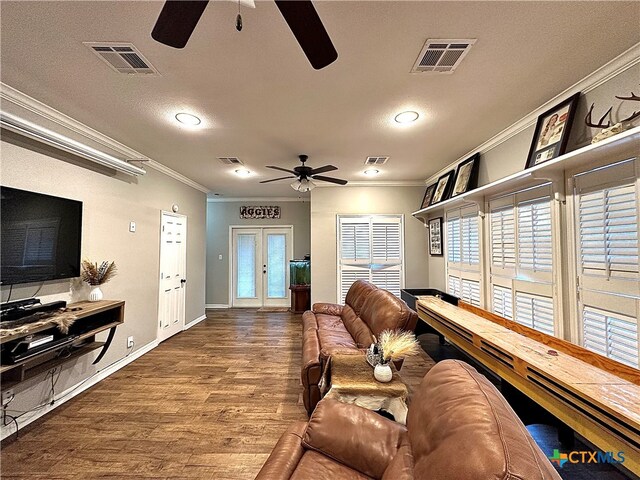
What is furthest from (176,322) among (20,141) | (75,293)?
(20,141)

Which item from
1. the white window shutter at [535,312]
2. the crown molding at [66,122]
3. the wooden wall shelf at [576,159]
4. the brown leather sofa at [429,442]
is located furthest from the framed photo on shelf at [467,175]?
the crown molding at [66,122]

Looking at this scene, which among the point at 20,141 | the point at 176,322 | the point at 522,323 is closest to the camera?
the point at 20,141

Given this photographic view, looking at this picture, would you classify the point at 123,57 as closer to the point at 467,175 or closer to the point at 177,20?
the point at 177,20

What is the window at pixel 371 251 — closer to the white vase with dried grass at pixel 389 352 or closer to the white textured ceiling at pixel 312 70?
the white textured ceiling at pixel 312 70

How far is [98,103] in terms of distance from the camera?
103 inches

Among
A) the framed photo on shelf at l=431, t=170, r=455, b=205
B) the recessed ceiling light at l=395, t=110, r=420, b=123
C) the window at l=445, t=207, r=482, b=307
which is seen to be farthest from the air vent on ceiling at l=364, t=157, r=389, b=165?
the window at l=445, t=207, r=482, b=307

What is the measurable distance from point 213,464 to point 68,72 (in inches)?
119

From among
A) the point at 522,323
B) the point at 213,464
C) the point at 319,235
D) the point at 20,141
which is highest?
the point at 20,141

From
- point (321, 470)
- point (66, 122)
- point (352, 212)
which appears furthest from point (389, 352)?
point (352, 212)

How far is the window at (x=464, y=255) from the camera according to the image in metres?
3.92

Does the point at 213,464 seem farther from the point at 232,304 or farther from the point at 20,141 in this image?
the point at 232,304

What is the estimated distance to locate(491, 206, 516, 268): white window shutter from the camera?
3186mm

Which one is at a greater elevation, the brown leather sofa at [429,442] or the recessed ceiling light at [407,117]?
the recessed ceiling light at [407,117]

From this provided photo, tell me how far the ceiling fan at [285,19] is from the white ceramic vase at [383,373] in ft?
6.13
